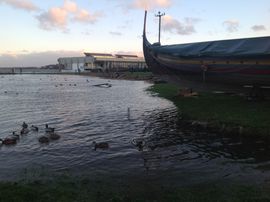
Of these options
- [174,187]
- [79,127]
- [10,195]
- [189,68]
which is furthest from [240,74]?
[10,195]

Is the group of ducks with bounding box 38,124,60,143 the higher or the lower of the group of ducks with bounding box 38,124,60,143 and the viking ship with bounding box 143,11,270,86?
the lower

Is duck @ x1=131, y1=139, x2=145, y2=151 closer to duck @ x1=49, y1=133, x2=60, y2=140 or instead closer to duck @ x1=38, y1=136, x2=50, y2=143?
duck @ x1=49, y1=133, x2=60, y2=140

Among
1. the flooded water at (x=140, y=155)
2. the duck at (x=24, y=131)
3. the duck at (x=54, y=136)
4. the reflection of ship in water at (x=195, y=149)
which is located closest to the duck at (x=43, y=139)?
the flooded water at (x=140, y=155)

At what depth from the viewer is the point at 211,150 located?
15.8 m

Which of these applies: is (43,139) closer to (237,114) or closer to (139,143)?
(139,143)

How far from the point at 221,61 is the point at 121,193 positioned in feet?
61.3

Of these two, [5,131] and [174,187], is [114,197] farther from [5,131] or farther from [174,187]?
[5,131]

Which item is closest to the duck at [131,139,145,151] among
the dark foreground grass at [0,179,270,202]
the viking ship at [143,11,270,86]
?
the dark foreground grass at [0,179,270,202]

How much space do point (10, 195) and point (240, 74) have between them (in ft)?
66.7

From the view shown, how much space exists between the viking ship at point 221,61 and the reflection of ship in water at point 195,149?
Answer: 7957 millimetres

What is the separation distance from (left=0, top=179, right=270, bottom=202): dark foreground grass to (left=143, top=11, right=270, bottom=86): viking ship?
15653 millimetres

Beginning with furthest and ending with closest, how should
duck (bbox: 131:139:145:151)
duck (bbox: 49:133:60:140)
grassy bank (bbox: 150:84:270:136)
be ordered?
duck (bbox: 49:133:60:140), grassy bank (bbox: 150:84:270:136), duck (bbox: 131:139:145:151)

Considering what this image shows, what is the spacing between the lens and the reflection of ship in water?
13930mm

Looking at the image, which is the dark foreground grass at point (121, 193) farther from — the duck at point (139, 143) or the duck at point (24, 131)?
the duck at point (24, 131)
